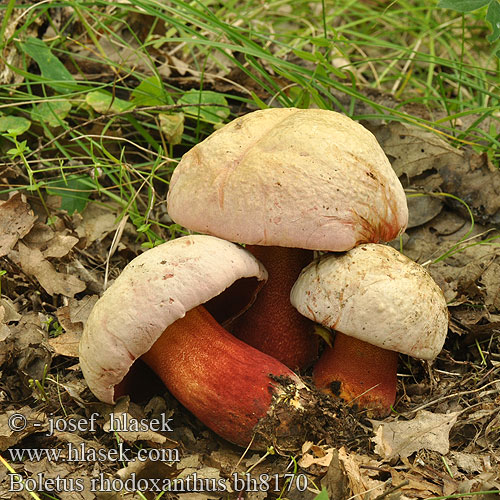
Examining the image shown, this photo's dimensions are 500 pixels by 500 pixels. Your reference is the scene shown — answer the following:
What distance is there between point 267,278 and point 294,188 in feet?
1.55

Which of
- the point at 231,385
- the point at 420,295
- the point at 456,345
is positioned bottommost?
the point at 456,345

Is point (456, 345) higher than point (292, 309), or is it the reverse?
point (292, 309)

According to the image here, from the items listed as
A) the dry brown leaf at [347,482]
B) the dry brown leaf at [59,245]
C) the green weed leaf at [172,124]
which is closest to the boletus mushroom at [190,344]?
the dry brown leaf at [347,482]

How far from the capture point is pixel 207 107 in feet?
12.4

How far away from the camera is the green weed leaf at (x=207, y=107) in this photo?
3672mm

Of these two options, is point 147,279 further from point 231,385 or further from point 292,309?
point 292,309

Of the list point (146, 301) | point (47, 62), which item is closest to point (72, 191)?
point (47, 62)

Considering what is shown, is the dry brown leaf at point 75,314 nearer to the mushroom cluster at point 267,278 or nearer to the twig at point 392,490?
the mushroom cluster at point 267,278

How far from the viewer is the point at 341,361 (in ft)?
8.19

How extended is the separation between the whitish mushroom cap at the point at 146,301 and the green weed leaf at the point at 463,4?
1.45 metres

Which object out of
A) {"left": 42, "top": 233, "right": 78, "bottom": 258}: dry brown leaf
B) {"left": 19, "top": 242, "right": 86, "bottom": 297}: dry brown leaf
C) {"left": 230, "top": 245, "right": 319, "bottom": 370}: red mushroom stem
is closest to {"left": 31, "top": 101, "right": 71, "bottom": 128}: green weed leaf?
{"left": 42, "top": 233, "right": 78, "bottom": 258}: dry brown leaf

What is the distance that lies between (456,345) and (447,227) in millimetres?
826

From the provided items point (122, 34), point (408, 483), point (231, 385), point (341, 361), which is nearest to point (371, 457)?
point (408, 483)

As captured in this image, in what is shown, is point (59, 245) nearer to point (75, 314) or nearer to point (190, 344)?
point (75, 314)
